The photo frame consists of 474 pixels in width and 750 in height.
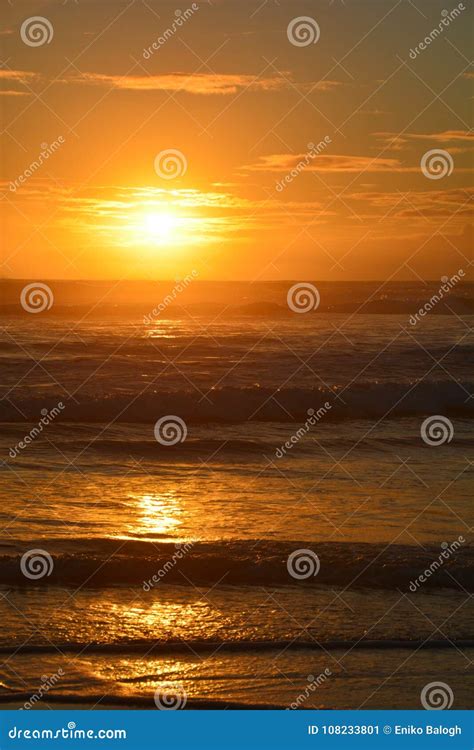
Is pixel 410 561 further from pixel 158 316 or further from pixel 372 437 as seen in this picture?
pixel 158 316

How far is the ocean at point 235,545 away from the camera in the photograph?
5637mm

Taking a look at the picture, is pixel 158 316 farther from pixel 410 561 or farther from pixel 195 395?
pixel 410 561

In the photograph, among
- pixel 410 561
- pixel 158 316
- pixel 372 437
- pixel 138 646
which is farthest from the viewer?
pixel 158 316

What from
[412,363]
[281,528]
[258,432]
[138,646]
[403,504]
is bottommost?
[138,646]

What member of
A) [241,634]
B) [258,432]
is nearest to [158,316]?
[258,432]

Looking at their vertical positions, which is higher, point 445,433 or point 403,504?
point 445,433

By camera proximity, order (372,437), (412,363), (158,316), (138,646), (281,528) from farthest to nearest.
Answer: (158,316) < (412,363) < (372,437) < (281,528) < (138,646)

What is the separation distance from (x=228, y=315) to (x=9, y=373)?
2786cm

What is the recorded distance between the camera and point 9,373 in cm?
2480

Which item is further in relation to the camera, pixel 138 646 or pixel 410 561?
pixel 410 561

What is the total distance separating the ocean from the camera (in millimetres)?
5637

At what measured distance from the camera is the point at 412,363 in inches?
1089

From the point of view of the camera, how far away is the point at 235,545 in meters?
8.09

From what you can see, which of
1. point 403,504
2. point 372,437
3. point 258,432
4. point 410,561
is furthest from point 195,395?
point 410,561
